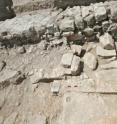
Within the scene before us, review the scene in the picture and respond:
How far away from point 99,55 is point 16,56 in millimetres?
1558

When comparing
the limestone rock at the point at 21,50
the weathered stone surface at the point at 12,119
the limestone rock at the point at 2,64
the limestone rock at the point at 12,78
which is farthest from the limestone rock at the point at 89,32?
the weathered stone surface at the point at 12,119

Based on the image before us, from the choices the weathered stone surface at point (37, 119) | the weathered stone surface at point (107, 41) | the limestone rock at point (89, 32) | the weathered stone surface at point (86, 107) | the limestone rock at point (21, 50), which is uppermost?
the limestone rock at point (89, 32)

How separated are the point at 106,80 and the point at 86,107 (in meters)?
0.55

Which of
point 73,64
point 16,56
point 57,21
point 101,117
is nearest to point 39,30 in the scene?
point 57,21

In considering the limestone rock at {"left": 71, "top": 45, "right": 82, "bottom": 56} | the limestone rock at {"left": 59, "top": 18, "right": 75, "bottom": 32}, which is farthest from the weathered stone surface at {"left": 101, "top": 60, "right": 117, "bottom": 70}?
the limestone rock at {"left": 59, "top": 18, "right": 75, "bottom": 32}

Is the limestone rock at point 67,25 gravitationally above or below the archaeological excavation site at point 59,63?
above

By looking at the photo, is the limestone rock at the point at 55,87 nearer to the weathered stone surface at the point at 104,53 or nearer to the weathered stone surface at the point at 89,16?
the weathered stone surface at the point at 104,53

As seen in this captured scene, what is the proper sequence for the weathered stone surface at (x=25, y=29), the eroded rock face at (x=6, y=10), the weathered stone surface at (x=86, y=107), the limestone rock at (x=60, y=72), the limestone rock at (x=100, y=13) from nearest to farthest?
1. the weathered stone surface at (x=86, y=107)
2. the limestone rock at (x=60, y=72)
3. the limestone rock at (x=100, y=13)
4. the weathered stone surface at (x=25, y=29)
5. the eroded rock face at (x=6, y=10)

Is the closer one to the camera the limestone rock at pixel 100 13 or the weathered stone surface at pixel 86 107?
the weathered stone surface at pixel 86 107

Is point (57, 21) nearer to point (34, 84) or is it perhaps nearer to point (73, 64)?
point (73, 64)

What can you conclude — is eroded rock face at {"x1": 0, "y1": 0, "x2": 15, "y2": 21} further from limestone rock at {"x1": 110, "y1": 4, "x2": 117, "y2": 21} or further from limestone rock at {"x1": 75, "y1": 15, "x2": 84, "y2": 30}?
limestone rock at {"x1": 110, "y1": 4, "x2": 117, "y2": 21}

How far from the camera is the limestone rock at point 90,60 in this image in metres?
3.23

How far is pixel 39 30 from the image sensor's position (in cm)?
369

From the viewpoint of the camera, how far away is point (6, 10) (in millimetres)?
4426
